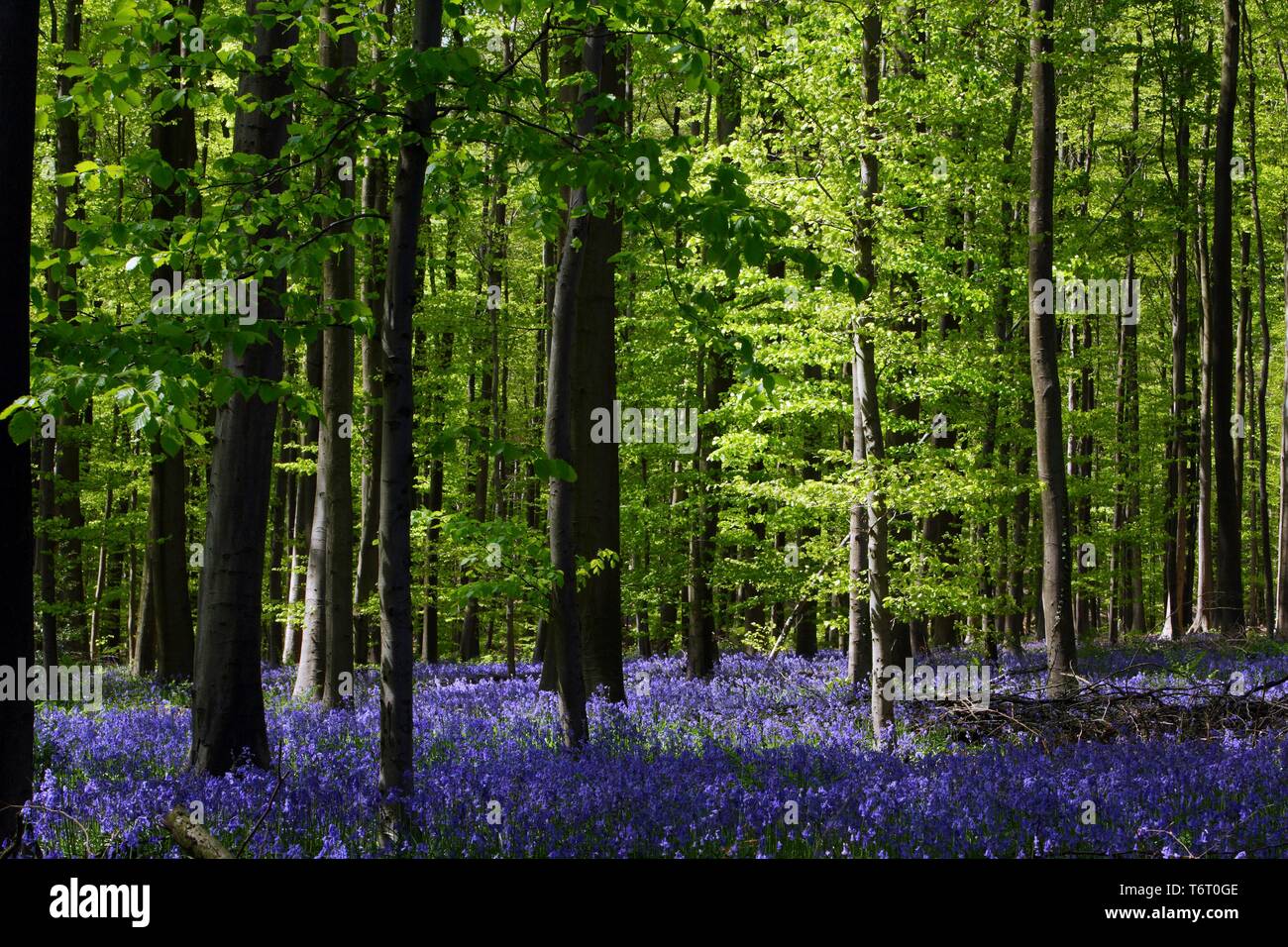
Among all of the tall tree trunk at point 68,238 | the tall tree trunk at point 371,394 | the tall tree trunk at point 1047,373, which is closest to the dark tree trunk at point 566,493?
the tall tree trunk at point 371,394

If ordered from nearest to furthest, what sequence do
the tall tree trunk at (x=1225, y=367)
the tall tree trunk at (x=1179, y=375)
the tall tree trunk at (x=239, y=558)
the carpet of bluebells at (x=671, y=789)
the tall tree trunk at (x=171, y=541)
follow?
the carpet of bluebells at (x=671, y=789), the tall tree trunk at (x=239, y=558), the tall tree trunk at (x=171, y=541), the tall tree trunk at (x=1225, y=367), the tall tree trunk at (x=1179, y=375)

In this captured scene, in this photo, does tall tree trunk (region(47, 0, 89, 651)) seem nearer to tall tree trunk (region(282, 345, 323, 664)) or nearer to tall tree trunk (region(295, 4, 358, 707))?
tall tree trunk (region(295, 4, 358, 707))

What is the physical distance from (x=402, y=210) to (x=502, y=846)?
3655mm

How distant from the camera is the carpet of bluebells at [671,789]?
588cm

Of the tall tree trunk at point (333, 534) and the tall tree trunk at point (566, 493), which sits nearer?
the tall tree trunk at point (566, 493)

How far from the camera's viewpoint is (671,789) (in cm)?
716

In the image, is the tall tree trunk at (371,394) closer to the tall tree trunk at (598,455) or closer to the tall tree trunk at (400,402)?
the tall tree trunk at (598,455)

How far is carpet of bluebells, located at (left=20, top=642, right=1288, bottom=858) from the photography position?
5883mm

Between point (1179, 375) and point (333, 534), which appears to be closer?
point (333, 534)

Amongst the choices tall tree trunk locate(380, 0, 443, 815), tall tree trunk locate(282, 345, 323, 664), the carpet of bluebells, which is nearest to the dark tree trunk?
the carpet of bluebells

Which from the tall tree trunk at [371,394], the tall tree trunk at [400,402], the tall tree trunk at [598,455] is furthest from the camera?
the tall tree trunk at [371,394]

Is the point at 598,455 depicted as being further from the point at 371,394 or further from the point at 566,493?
the point at 371,394

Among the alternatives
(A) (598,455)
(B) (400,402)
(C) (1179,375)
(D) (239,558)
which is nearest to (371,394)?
(A) (598,455)
